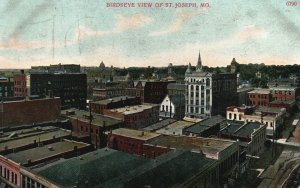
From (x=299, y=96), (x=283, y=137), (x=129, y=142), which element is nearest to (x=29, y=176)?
(x=129, y=142)

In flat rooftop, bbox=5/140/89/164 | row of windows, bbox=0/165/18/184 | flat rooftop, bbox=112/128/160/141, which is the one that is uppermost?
flat rooftop, bbox=112/128/160/141

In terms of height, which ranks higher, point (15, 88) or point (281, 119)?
point (15, 88)

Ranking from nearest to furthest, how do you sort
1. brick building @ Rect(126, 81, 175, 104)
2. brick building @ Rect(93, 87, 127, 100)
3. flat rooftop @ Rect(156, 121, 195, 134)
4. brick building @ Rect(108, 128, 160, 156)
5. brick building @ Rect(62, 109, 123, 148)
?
brick building @ Rect(108, 128, 160, 156) < brick building @ Rect(62, 109, 123, 148) < flat rooftop @ Rect(156, 121, 195, 134) < brick building @ Rect(126, 81, 175, 104) < brick building @ Rect(93, 87, 127, 100)

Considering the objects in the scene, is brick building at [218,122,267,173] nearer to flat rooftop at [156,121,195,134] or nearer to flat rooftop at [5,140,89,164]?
flat rooftop at [156,121,195,134]

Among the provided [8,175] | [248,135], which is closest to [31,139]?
[8,175]

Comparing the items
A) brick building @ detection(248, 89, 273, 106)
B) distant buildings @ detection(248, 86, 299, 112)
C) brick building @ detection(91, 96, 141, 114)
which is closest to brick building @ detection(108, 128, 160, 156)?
brick building @ detection(91, 96, 141, 114)

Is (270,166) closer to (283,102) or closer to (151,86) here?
(283,102)

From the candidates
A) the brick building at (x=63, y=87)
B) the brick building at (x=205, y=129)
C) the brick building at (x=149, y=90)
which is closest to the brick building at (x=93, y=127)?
the brick building at (x=205, y=129)

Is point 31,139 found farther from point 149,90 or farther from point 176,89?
point 176,89
